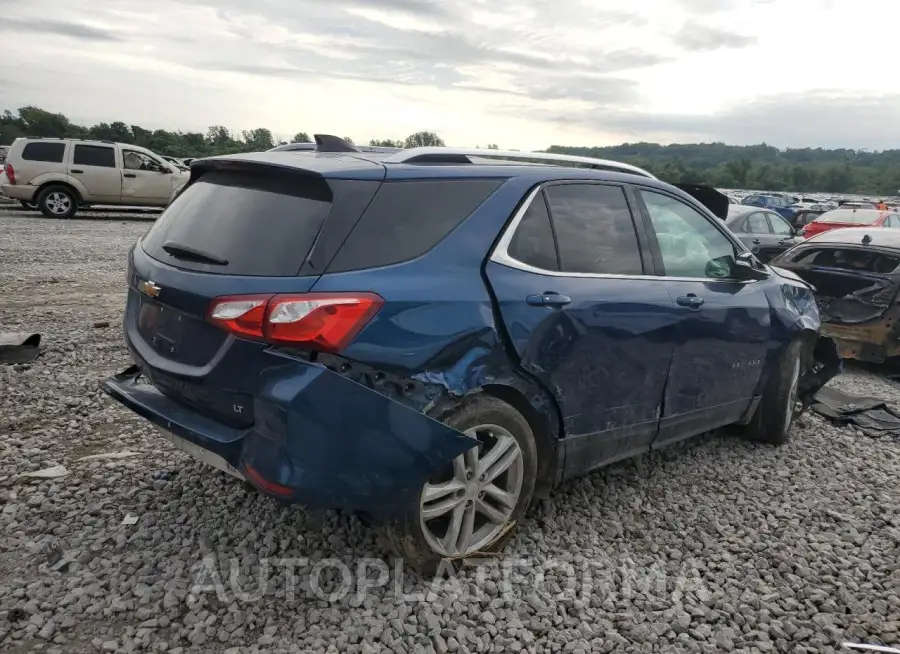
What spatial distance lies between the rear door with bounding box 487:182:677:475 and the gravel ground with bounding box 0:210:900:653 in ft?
1.73

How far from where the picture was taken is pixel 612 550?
3369mm

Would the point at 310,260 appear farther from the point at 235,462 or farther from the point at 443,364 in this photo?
the point at 235,462

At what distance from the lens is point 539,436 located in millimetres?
3279

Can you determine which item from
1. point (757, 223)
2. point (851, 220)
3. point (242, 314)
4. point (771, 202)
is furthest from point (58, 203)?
point (771, 202)

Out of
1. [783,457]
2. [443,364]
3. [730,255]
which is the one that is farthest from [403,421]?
[783,457]

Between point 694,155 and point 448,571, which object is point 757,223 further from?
point 694,155

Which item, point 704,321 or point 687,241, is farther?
point 687,241

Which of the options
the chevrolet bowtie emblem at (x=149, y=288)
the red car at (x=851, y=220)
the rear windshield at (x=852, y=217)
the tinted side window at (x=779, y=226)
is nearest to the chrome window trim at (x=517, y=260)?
the chevrolet bowtie emblem at (x=149, y=288)

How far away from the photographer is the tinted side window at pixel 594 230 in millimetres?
3383

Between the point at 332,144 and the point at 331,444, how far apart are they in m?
1.56

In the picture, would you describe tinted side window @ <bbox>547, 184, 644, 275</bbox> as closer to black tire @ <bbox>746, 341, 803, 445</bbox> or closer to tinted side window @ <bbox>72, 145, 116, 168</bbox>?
black tire @ <bbox>746, 341, 803, 445</bbox>

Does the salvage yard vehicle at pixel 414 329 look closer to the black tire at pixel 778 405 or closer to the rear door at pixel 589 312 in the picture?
the rear door at pixel 589 312

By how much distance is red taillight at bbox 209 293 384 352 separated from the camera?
2.55 m

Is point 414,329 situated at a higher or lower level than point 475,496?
higher
